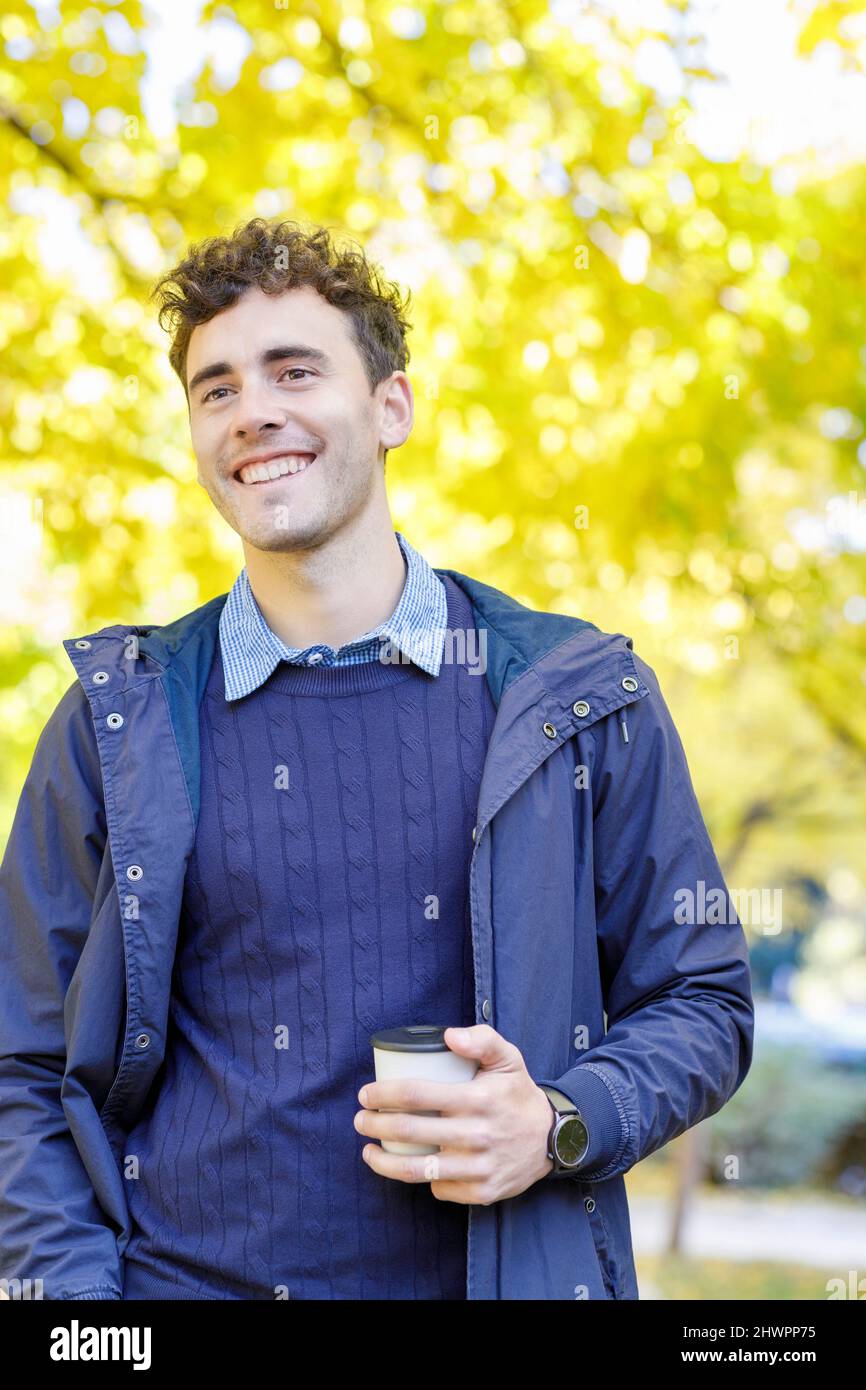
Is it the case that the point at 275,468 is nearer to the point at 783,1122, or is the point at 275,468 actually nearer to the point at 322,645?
the point at 322,645

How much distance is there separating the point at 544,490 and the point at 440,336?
85 cm

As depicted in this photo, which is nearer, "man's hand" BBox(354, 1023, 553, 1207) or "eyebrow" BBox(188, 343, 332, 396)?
"man's hand" BBox(354, 1023, 553, 1207)

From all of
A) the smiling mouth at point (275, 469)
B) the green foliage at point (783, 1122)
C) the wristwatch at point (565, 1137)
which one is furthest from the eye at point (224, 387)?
the green foliage at point (783, 1122)

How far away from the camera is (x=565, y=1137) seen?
204 centimetres

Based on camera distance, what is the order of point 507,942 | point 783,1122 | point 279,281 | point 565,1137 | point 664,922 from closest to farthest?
point 565,1137, point 507,942, point 664,922, point 279,281, point 783,1122

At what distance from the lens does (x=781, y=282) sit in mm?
4758

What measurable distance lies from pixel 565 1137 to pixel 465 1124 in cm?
18

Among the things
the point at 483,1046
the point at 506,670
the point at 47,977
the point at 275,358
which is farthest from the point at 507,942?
the point at 275,358

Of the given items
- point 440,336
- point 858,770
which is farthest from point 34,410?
point 858,770

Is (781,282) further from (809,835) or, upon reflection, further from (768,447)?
(809,835)

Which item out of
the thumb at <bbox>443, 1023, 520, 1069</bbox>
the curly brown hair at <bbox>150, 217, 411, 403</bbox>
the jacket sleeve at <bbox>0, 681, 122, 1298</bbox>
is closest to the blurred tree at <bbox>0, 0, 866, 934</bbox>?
the curly brown hair at <bbox>150, 217, 411, 403</bbox>

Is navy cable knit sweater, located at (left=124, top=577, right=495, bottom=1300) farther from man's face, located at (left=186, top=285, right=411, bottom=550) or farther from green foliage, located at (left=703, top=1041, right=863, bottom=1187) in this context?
green foliage, located at (left=703, top=1041, right=863, bottom=1187)

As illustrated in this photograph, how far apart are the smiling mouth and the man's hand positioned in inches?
37.8

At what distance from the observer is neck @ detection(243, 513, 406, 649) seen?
8.02 ft
